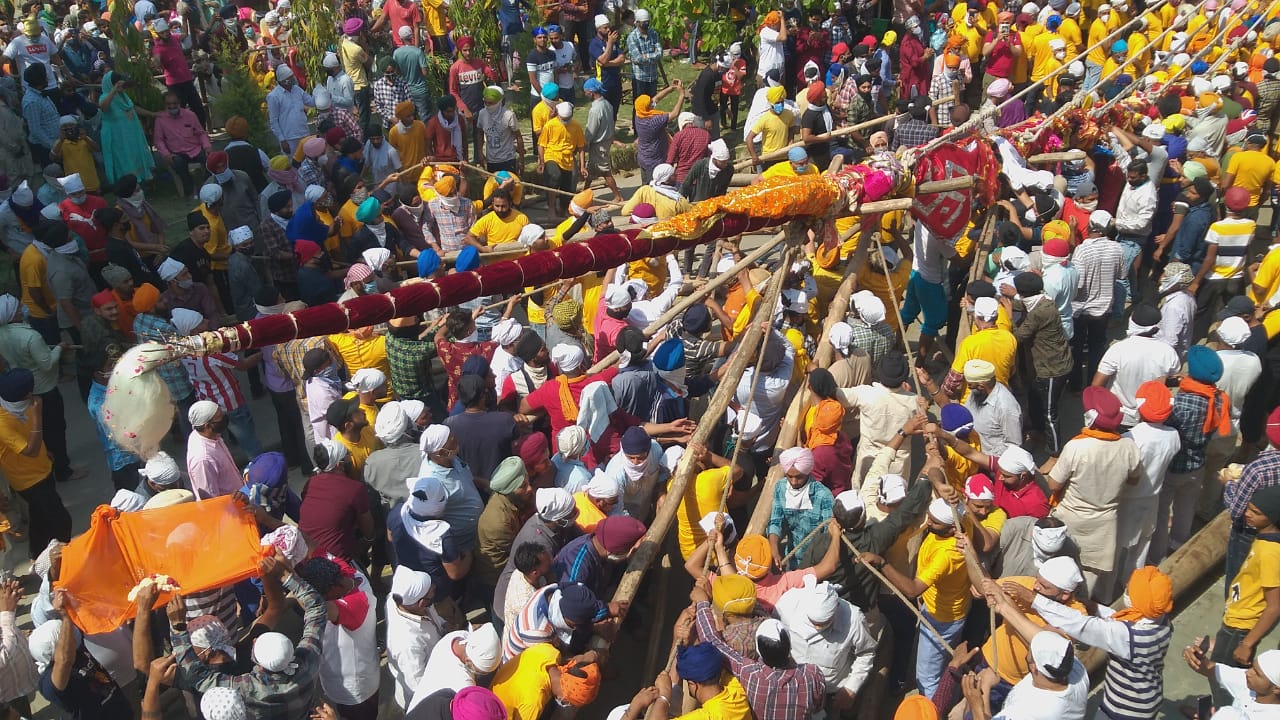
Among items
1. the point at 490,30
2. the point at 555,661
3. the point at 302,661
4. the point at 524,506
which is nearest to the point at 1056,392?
the point at 524,506

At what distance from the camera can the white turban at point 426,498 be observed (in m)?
6.14

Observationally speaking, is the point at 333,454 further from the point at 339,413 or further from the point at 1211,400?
the point at 1211,400

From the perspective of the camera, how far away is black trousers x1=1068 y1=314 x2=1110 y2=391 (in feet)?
30.3

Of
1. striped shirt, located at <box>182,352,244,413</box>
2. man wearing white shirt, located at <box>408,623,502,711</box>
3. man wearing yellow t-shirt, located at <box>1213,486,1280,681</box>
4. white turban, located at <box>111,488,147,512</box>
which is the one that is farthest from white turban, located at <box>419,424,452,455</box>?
man wearing yellow t-shirt, located at <box>1213,486,1280,681</box>

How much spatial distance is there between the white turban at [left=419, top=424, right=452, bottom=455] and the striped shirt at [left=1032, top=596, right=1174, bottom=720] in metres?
3.35

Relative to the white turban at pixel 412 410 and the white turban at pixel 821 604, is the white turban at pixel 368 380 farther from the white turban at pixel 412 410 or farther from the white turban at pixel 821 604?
the white turban at pixel 821 604

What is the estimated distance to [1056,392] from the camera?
28.1 feet

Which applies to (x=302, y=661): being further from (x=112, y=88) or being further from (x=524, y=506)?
(x=112, y=88)

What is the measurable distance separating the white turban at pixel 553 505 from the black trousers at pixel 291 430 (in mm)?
3506

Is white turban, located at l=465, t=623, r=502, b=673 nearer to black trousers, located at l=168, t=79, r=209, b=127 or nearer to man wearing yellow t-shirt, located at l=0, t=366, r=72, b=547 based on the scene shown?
man wearing yellow t-shirt, located at l=0, t=366, r=72, b=547

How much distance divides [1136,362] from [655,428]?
3.54m

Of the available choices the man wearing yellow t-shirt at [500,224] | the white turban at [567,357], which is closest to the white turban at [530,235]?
the man wearing yellow t-shirt at [500,224]

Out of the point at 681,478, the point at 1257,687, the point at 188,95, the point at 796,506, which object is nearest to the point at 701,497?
the point at 681,478

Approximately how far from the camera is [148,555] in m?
5.68
